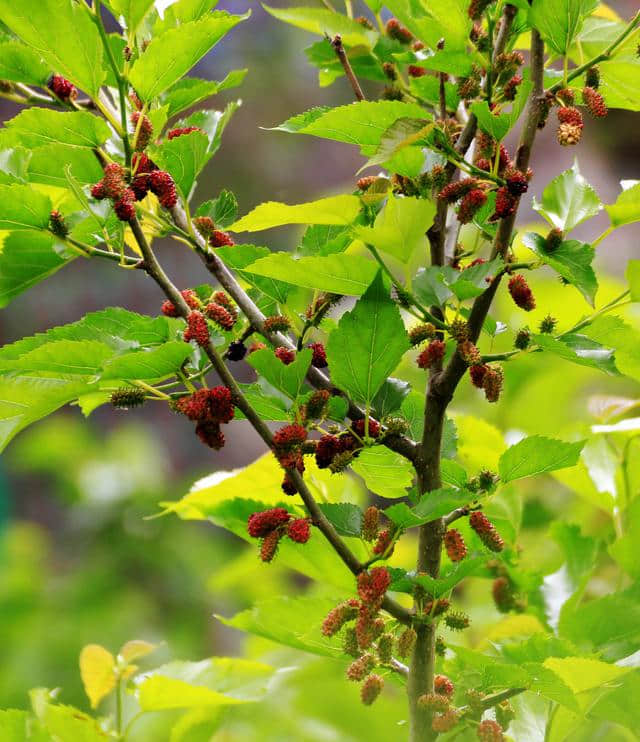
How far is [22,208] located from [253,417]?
145 mm

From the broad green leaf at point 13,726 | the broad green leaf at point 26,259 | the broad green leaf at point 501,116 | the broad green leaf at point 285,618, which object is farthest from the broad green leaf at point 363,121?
the broad green leaf at point 13,726

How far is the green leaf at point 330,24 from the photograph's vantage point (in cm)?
55

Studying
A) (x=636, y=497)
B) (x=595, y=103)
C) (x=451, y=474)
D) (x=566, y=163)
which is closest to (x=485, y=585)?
(x=636, y=497)

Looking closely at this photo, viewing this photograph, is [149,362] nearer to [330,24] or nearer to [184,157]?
[184,157]

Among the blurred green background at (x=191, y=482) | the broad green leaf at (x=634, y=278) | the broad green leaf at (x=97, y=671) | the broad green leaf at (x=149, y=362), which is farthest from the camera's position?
the blurred green background at (x=191, y=482)

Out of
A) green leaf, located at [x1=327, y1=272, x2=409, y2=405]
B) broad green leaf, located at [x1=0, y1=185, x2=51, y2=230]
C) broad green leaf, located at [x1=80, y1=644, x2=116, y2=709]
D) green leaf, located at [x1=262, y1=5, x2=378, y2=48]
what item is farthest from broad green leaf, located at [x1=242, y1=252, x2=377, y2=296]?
broad green leaf, located at [x1=80, y1=644, x2=116, y2=709]

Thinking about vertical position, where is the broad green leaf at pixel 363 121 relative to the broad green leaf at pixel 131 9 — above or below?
below

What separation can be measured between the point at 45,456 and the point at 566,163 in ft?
5.37

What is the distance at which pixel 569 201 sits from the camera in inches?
Answer: 17.4

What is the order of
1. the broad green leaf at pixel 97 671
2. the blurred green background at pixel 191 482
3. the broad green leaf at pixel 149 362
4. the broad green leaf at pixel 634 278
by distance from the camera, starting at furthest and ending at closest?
the blurred green background at pixel 191 482 < the broad green leaf at pixel 97 671 < the broad green leaf at pixel 634 278 < the broad green leaf at pixel 149 362

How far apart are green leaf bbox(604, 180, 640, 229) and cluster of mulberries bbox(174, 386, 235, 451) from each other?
201 millimetres

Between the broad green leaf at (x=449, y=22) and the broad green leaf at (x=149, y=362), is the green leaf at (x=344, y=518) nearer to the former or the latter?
the broad green leaf at (x=149, y=362)

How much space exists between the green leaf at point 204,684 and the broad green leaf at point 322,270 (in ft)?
0.91

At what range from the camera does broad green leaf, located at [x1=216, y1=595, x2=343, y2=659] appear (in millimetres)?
494
